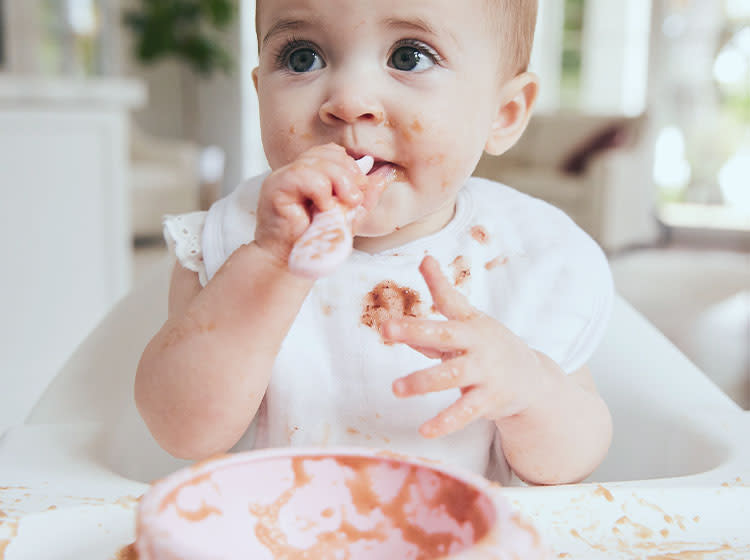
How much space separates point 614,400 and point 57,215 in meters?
1.94

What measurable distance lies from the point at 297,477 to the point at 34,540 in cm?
17

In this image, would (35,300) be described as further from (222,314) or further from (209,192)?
(209,192)

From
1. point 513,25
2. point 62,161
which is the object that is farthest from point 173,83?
point 513,25

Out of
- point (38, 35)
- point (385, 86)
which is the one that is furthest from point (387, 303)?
point (38, 35)

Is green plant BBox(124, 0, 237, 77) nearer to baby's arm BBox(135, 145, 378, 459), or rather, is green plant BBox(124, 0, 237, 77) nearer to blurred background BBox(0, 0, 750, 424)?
blurred background BBox(0, 0, 750, 424)

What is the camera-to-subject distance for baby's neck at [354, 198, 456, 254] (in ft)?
2.45

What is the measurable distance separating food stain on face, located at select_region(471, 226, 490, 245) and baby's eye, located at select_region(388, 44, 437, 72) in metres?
0.21

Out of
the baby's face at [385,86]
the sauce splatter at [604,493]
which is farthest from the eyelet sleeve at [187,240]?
the sauce splatter at [604,493]

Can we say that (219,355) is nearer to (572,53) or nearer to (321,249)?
(321,249)

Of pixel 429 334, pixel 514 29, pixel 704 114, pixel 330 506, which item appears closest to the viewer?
pixel 330 506

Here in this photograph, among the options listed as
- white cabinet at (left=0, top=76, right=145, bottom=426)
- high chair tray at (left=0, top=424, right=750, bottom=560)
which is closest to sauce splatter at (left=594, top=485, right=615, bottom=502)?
high chair tray at (left=0, top=424, right=750, bottom=560)

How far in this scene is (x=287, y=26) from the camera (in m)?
0.60

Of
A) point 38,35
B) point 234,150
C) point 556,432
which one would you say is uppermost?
point 38,35

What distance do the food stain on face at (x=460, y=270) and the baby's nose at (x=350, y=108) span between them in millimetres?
213
